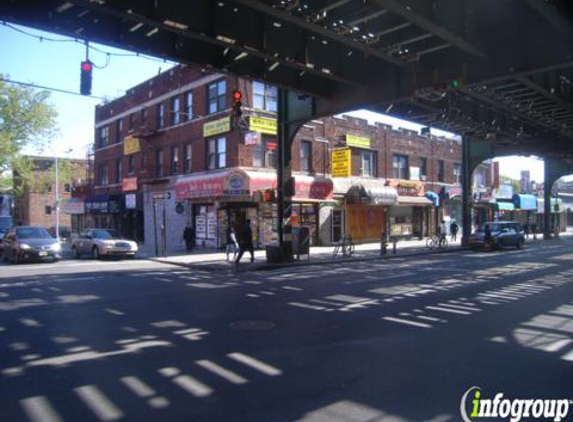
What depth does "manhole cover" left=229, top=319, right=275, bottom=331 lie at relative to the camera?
24.9ft

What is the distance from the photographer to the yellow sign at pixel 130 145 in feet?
111

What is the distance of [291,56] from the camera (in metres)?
13.3

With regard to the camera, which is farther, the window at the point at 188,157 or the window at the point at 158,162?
the window at the point at 158,162

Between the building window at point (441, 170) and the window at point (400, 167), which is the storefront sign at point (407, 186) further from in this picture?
the building window at point (441, 170)

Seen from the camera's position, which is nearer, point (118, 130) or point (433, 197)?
point (433, 197)

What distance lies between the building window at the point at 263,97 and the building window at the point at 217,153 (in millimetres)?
2741

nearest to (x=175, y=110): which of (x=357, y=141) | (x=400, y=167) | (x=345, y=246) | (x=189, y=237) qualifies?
(x=189, y=237)

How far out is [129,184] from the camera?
34.1m

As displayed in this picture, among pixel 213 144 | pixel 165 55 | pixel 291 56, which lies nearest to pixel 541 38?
pixel 291 56

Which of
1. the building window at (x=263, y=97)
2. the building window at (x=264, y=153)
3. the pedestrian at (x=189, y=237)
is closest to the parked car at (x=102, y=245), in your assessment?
the pedestrian at (x=189, y=237)

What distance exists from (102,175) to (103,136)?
Answer: 3.39 meters

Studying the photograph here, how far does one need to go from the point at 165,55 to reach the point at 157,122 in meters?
20.4

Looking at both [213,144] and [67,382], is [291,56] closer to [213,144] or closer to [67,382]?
[67,382]

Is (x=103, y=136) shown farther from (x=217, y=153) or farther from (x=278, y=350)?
(x=278, y=350)
